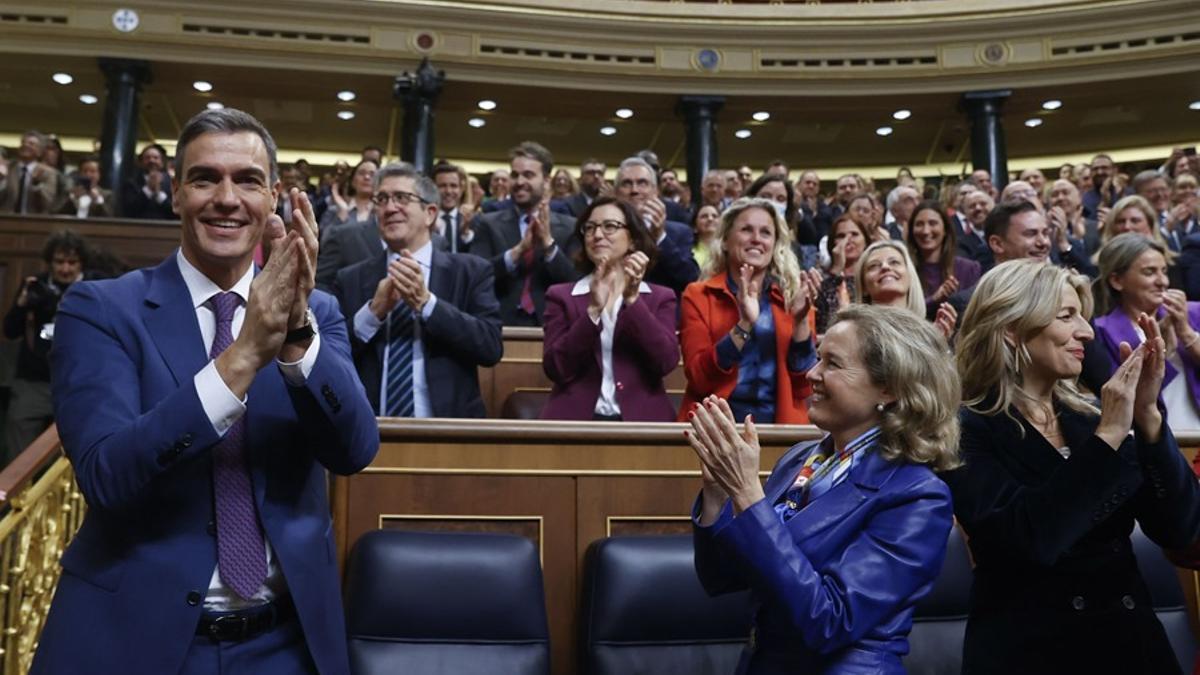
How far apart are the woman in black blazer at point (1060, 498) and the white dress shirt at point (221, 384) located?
36.2 inches

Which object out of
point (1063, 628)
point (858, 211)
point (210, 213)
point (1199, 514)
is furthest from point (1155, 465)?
point (858, 211)

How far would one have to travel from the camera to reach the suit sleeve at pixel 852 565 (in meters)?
1.23

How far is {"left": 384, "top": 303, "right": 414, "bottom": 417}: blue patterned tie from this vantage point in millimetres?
2547

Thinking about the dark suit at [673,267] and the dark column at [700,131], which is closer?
the dark suit at [673,267]

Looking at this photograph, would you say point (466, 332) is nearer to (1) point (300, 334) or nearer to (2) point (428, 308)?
(2) point (428, 308)

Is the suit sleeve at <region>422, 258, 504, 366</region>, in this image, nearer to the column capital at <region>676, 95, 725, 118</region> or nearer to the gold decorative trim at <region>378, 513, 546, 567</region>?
the gold decorative trim at <region>378, 513, 546, 567</region>

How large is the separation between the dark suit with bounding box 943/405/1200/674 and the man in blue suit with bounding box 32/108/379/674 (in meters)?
0.87

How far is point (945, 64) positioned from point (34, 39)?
7519 millimetres

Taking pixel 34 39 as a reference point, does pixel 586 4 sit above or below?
above

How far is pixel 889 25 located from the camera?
30.0ft

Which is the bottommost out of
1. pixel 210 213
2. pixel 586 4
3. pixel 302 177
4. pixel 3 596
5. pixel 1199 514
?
pixel 3 596

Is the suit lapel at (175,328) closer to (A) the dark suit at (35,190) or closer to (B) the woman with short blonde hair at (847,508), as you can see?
(B) the woman with short blonde hair at (847,508)

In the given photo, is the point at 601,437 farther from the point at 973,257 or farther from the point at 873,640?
the point at 973,257

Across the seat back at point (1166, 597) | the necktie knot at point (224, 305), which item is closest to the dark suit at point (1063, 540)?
the seat back at point (1166, 597)
